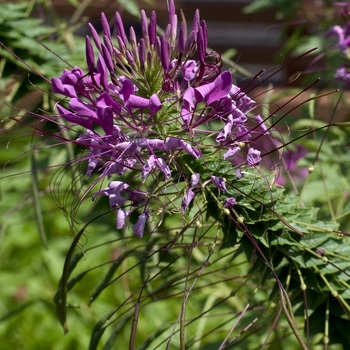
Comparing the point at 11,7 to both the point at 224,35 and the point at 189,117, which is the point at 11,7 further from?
the point at 224,35

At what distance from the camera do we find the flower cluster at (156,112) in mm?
724

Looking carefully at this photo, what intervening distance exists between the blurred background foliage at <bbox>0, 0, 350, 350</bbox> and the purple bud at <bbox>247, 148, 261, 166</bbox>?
0.10m

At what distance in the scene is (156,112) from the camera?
0.77 metres

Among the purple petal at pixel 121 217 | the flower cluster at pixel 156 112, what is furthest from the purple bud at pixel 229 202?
the purple petal at pixel 121 217

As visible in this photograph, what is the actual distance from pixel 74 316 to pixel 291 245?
0.99 metres

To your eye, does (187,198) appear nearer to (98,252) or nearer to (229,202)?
(229,202)

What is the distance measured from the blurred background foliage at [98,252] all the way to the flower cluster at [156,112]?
0.23 ft

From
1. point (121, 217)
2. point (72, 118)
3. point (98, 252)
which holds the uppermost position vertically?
point (72, 118)

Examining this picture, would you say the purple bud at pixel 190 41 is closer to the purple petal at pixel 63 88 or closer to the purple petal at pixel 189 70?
the purple petal at pixel 189 70

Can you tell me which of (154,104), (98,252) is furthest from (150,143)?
(98,252)

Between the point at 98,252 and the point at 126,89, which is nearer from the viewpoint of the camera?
the point at 126,89

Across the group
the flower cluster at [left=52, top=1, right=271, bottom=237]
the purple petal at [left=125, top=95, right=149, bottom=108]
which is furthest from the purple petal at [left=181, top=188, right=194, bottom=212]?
the purple petal at [left=125, top=95, right=149, bottom=108]

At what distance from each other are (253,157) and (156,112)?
119mm

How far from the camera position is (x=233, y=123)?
0.75 metres
